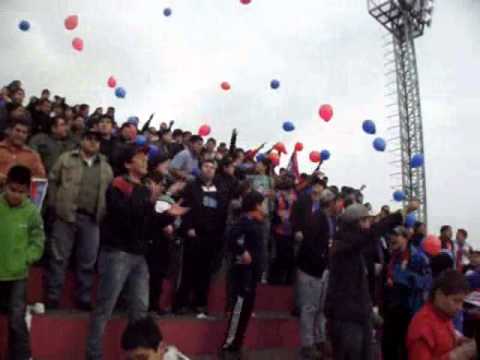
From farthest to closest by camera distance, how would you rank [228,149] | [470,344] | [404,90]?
[404,90], [228,149], [470,344]

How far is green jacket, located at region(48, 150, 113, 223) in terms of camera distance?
566 cm

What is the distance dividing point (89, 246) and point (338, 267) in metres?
2.47

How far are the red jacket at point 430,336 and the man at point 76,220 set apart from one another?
3.55m

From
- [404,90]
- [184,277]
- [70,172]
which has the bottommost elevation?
[184,277]

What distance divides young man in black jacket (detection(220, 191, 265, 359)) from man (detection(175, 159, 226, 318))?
593 mm

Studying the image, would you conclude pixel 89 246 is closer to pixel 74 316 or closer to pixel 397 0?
pixel 74 316

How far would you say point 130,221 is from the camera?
504 cm

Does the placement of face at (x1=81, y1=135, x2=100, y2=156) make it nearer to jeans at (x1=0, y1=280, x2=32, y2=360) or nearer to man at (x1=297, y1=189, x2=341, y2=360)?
jeans at (x1=0, y1=280, x2=32, y2=360)

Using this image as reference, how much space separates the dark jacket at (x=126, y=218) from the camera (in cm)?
499

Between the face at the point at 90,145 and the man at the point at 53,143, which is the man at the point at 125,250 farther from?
the man at the point at 53,143

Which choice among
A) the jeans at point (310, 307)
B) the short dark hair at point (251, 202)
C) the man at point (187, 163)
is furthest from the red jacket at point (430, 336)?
the man at point (187, 163)

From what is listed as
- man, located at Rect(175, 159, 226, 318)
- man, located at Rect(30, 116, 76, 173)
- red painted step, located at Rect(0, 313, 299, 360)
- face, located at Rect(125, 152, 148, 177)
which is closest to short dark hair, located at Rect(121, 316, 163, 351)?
red painted step, located at Rect(0, 313, 299, 360)

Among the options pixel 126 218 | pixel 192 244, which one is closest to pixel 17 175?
pixel 126 218

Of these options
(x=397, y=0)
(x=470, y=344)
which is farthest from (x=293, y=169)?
(x=397, y=0)
